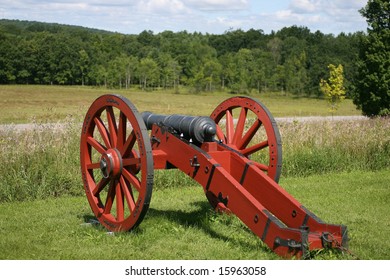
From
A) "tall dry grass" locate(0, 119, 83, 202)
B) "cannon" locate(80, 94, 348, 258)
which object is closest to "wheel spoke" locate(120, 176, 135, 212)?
"cannon" locate(80, 94, 348, 258)

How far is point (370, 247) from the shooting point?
5.72m

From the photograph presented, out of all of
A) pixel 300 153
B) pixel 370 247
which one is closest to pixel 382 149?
pixel 300 153

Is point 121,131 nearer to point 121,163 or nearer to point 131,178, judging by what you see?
point 121,163

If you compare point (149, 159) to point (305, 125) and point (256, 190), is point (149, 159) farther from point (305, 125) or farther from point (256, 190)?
point (305, 125)

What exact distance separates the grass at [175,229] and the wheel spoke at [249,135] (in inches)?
36.7

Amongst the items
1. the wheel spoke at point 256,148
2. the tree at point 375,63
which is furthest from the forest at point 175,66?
the wheel spoke at point 256,148

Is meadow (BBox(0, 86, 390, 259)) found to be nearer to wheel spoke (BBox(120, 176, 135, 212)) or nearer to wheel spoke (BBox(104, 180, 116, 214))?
wheel spoke (BBox(104, 180, 116, 214))

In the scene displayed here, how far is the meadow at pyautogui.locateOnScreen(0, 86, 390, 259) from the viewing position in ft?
18.5

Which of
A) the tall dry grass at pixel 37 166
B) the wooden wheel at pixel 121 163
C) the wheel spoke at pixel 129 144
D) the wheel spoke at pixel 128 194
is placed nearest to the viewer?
the wooden wheel at pixel 121 163

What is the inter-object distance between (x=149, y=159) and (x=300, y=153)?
5.97 metres

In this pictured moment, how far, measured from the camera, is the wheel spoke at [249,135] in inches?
266

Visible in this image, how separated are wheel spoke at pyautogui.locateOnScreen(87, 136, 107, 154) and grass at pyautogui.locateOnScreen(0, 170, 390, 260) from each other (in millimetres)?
898

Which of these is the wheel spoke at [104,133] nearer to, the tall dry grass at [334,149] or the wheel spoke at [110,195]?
the wheel spoke at [110,195]

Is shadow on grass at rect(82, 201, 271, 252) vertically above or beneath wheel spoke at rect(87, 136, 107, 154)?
beneath
